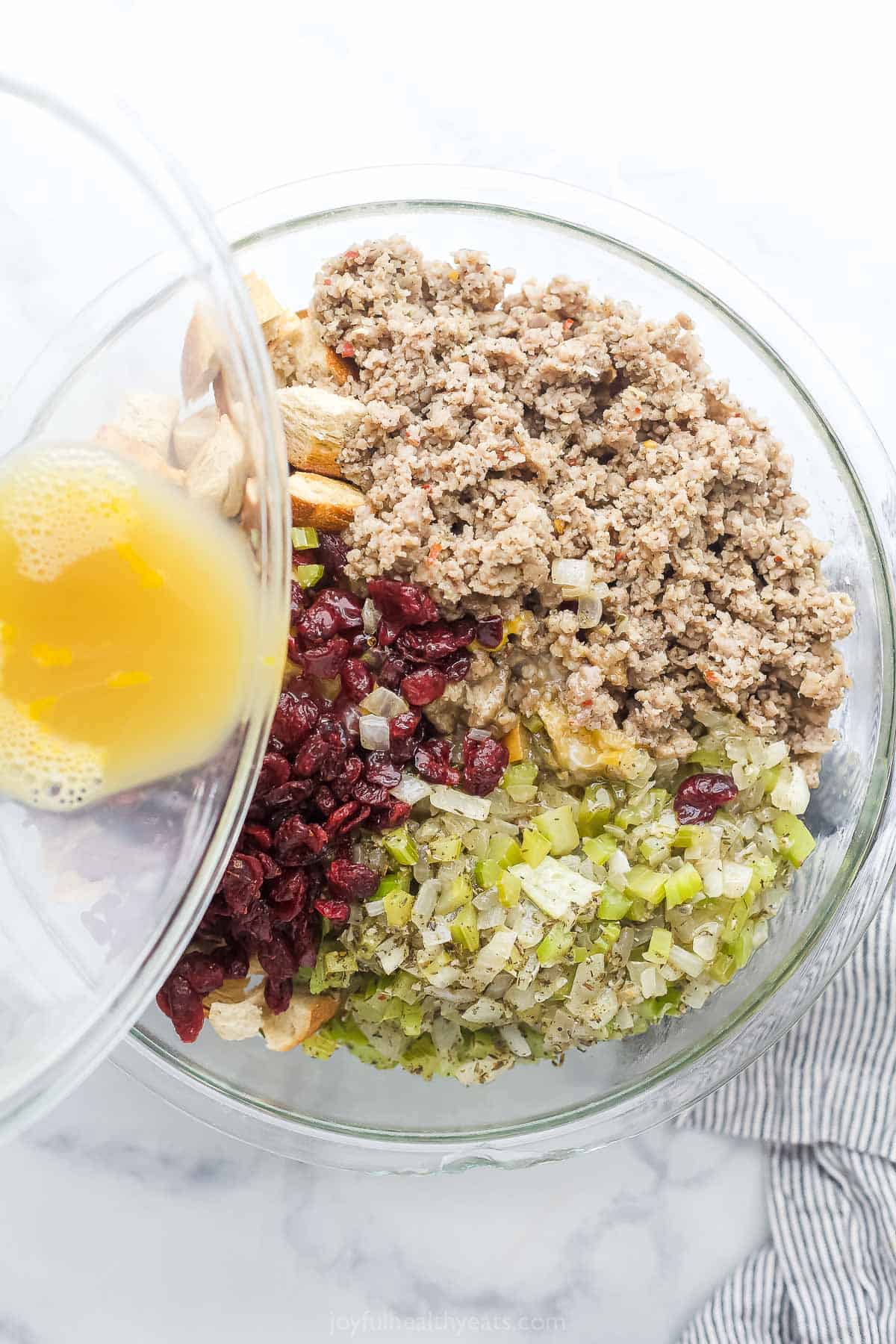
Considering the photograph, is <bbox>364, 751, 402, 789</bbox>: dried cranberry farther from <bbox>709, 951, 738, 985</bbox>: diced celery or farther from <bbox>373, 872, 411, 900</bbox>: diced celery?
<bbox>709, 951, 738, 985</bbox>: diced celery

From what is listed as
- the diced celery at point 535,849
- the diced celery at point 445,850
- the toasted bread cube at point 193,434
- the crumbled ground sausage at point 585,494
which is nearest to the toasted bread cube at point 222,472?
the toasted bread cube at point 193,434

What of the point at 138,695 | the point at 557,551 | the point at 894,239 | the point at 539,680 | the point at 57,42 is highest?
the point at 894,239

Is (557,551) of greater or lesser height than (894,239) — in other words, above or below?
below

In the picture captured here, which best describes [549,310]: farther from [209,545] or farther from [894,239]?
[894,239]

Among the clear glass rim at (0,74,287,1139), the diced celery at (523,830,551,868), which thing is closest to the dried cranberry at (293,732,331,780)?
the clear glass rim at (0,74,287,1139)

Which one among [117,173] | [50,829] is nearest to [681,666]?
[50,829]

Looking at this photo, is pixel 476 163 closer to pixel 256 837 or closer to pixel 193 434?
pixel 193 434

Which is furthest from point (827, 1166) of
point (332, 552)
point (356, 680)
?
point (332, 552)
